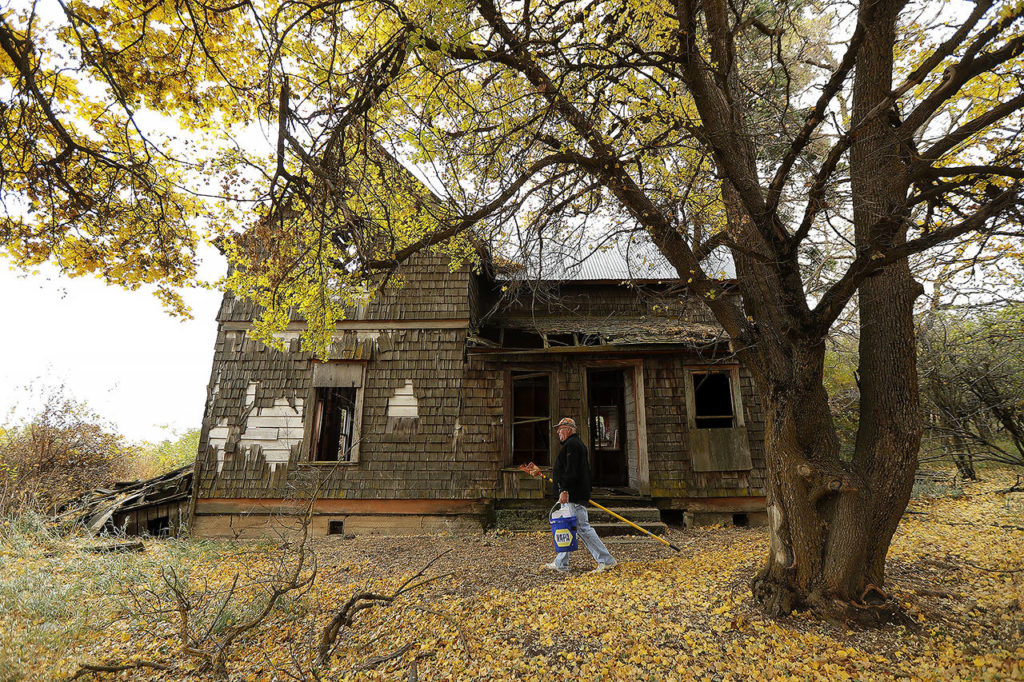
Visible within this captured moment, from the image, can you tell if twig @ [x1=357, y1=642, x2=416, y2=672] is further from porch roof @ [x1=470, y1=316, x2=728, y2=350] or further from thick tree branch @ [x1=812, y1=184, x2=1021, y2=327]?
porch roof @ [x1=470, y1=316, x2=728, y2=350]

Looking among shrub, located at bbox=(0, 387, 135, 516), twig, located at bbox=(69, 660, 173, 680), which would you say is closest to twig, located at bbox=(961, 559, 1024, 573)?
twig, located at bbox=(69, 660, 173, 680)

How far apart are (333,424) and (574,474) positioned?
241 inches

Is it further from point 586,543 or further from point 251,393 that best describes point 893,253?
point 251,393

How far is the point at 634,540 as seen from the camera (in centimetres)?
742

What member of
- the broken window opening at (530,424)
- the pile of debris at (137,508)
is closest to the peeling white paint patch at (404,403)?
the broken window opening at (530,424)

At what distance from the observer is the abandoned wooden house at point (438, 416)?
8734mm

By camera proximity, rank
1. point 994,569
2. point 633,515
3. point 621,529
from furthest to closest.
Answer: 1. point 633,515
2. point 621,529
3. point 994,569

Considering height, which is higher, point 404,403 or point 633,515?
point 404,403

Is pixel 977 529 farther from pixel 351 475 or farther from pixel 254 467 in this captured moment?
pixel 254 467

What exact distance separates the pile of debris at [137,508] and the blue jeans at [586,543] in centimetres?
760

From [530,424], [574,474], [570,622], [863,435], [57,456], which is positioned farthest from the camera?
[530,424]

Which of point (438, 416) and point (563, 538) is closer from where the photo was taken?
point (563, 538)

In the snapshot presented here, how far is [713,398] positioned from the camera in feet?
35.3

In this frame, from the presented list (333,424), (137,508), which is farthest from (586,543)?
(137,508)
